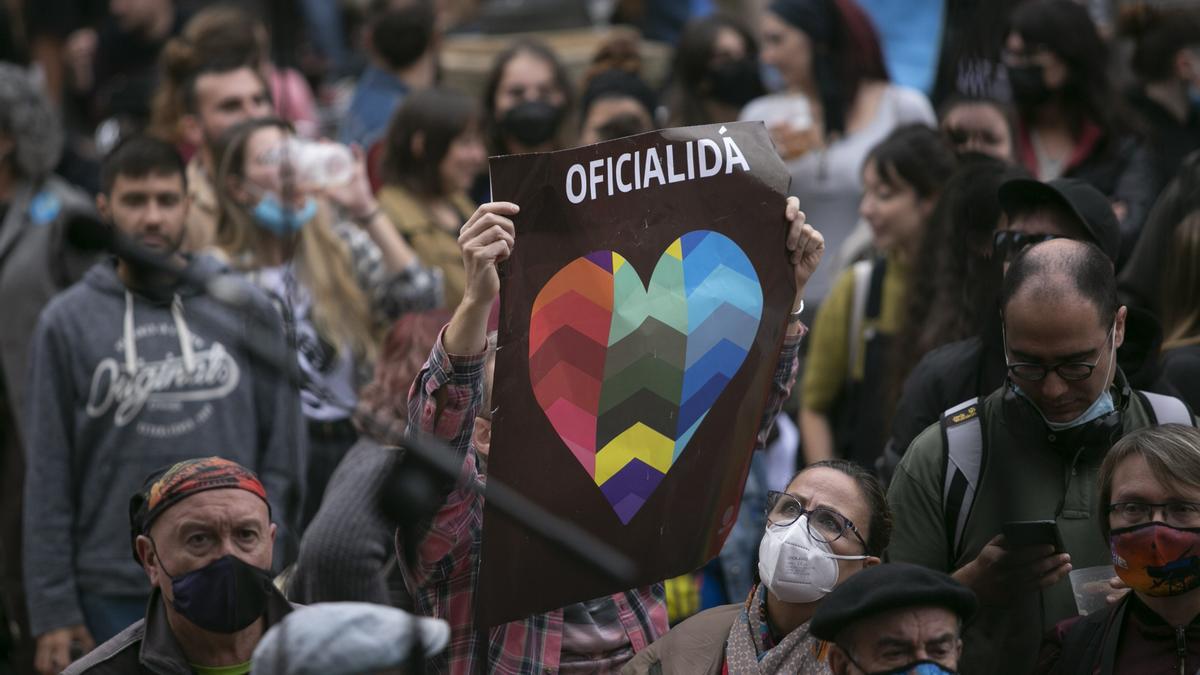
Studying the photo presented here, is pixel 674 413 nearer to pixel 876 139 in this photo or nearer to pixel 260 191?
pixel 260 191

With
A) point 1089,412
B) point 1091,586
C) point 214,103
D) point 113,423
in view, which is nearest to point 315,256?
point 113,423

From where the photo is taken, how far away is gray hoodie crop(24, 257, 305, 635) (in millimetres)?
5820

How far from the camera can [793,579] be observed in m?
4.19

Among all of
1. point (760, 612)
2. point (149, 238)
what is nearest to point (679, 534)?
point (760, 612)

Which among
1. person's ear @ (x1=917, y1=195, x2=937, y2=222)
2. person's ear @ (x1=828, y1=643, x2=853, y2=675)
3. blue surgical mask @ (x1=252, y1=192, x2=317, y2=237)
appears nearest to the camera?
person's ear @ (x1=828, y1=643, x2=853, y2=675)

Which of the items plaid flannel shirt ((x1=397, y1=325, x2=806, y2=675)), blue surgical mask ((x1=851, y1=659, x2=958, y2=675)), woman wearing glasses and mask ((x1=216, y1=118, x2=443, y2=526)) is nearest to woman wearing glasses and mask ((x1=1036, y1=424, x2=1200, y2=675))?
blue surgical mask ((x1=851, y1=659, x2=958, y2=675))

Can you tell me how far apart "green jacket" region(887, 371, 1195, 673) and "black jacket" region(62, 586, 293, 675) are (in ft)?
4.81

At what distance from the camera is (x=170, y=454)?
19.1 ft

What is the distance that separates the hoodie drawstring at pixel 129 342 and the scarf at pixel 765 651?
2.46m

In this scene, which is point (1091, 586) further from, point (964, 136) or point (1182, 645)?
point (964, 136)

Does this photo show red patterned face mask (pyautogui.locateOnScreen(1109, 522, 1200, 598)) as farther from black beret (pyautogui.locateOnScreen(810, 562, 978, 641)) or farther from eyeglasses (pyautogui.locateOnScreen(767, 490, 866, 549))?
eyeglasses (pyautogui.locateOnScreen(767, 490, 866, 549))

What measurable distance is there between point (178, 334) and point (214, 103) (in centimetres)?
216

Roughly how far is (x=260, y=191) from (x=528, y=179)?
→ 2.86 m

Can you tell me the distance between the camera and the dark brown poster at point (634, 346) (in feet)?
13.5
